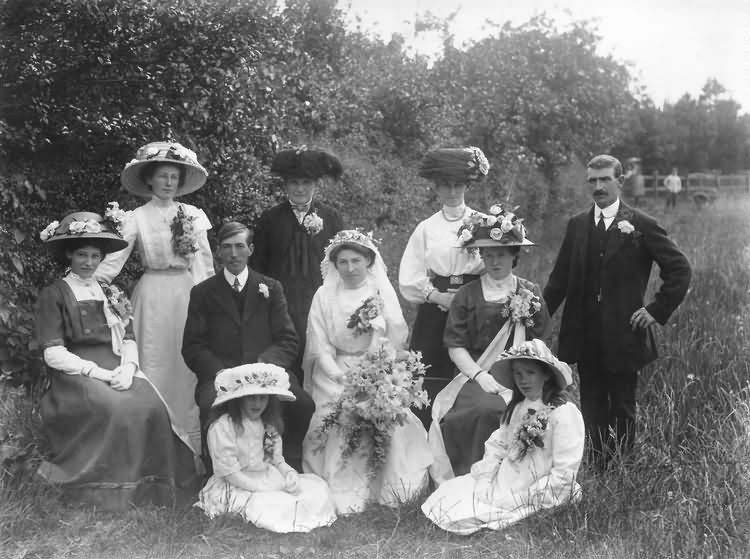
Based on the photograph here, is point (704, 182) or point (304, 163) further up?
point (304, 163)

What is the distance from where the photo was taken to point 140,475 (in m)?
5.09

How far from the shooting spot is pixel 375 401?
5176 millimetres

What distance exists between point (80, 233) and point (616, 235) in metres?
3.45

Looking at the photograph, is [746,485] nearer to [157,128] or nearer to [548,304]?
[548,304]

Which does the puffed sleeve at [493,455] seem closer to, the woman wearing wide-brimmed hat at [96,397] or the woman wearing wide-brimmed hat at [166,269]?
the woman wearing wide-brimmed hat at [96,397]

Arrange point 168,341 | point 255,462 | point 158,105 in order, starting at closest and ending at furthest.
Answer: point 255,462
point 168,341
point 158,105

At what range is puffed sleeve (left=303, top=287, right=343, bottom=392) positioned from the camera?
5.82 meters

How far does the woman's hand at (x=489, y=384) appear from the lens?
5.34 metres

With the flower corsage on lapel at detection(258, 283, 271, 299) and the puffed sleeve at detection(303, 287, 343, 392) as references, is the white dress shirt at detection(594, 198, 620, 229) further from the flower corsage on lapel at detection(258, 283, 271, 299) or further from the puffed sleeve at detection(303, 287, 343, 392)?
the flower corsage on lapel at detection(258, 283, 271, 299)

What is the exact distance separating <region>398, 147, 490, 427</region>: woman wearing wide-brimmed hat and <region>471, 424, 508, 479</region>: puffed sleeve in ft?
3.77

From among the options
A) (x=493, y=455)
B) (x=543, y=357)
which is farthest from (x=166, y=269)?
(x=543, y=357)

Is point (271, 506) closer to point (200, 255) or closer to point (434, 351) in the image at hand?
point (434, 351)

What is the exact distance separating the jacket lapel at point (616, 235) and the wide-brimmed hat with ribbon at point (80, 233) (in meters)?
3.19

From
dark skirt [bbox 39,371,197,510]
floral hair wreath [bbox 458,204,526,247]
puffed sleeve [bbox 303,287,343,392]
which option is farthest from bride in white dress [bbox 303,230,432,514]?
dark skirt [bbox 39,371,197,510]
